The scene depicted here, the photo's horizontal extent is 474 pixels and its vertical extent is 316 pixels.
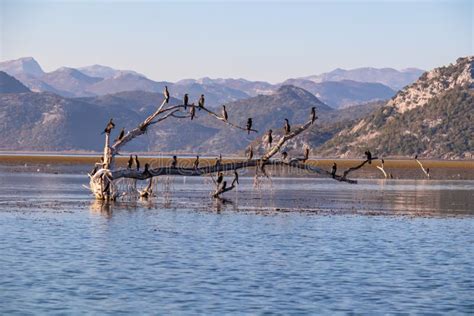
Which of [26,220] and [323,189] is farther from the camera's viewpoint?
[323,189]

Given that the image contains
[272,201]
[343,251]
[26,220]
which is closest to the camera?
[343,251]

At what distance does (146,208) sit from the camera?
56125 millimetres

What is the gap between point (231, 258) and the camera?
34.0 m

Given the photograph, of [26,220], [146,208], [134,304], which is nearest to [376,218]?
[146,208]

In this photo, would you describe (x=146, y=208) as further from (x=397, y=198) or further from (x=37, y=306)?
(x=37, y=306)

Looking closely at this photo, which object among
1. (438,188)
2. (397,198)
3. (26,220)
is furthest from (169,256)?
(438,188)

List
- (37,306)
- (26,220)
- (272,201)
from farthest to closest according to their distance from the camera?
(272,201) → (26,220) → (37,306)

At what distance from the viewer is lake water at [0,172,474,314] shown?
26344 mm

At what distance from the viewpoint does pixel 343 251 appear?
36594 mm

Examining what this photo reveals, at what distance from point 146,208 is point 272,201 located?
11.3 metres

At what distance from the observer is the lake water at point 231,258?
2634 centimetres

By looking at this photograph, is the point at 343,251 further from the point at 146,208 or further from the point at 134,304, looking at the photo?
the point at 146,208

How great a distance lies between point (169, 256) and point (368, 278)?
7333mm

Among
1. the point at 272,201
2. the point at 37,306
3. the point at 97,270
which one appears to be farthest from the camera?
the point at 272,201
